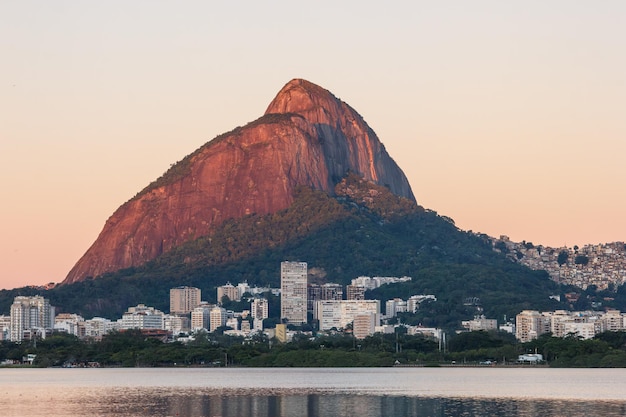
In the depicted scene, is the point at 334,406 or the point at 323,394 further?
the point at 323,394

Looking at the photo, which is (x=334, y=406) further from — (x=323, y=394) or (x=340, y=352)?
(x=340, y=352)

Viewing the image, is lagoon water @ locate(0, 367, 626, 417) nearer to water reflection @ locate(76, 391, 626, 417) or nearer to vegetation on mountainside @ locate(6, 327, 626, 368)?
water reflection @ locate(76, 391, 626, 417)

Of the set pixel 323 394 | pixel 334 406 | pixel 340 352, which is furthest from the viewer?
pixel 340 352

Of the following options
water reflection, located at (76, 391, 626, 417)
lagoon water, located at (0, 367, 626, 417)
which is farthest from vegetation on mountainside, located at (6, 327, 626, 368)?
water reflection, located at (76, 391, 626, 417)

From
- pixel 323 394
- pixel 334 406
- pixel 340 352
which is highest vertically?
pixel 340 352

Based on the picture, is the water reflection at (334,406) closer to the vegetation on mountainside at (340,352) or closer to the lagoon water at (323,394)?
the lagoon water at (323,394)

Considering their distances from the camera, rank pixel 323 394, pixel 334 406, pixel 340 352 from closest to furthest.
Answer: pixel 334 406
pixel 323 394
pixel 340 352

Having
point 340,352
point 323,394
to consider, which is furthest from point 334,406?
point 340,352

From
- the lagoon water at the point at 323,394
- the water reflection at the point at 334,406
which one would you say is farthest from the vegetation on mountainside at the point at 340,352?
the water reflection at the point at 334,406
